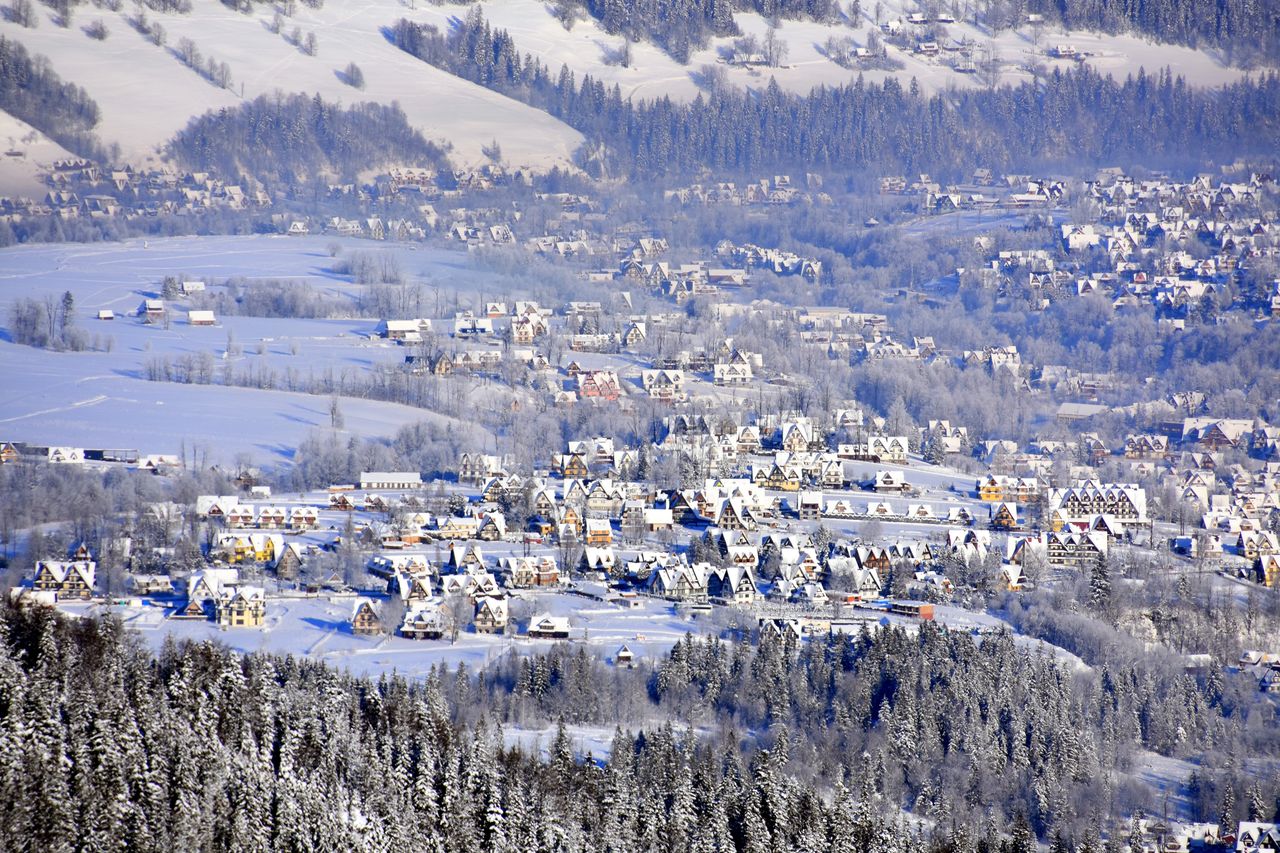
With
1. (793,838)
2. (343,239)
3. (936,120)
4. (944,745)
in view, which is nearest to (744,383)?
(343,239)

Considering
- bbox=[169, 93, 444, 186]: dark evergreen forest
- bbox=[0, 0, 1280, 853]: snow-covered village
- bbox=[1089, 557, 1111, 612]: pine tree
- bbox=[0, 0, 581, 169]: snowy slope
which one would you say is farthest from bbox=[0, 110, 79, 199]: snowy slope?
bbox=[1089, 557, 1111, 612]: pine tree

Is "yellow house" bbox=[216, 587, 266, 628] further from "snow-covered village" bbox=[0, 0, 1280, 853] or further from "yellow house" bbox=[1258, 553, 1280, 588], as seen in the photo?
"yellow house" bbox=[1258, 553, 1280, 588]

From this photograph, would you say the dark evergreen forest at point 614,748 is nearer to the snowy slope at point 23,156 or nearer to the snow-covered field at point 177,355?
the snow-covered field at point 177,355

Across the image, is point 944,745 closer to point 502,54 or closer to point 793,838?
point 793,838

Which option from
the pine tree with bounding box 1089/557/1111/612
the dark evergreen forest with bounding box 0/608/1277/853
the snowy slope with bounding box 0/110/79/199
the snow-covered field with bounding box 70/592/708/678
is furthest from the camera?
the snowy slope with bounding box 0/110/79/199

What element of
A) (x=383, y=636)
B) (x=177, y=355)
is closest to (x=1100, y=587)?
(x=383, y=636)

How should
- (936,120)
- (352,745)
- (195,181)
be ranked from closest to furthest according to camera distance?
(352,745)
(195,181)
(936,120)

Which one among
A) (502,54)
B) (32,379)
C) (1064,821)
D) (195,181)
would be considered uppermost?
(502,54)
